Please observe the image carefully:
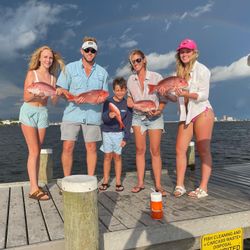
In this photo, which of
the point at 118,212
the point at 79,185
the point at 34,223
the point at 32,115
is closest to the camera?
the point at 79,185

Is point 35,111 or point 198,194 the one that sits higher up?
point 35,111

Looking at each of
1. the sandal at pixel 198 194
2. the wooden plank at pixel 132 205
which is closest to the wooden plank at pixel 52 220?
the wooden plank at pixel 132 205

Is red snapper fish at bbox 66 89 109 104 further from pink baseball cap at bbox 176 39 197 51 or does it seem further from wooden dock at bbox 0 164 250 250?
wooden dock at bbox 0 164 250 250

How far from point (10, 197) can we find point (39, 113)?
188 cm

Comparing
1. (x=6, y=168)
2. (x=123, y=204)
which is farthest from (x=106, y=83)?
(x=6, y=168)

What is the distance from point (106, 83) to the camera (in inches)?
250

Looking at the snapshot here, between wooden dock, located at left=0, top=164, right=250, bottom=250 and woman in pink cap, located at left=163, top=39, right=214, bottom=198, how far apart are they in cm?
73

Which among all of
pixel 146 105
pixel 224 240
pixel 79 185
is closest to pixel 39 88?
pixel 146 105

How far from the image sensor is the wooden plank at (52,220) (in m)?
4.34

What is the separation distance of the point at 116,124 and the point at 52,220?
2536 mm

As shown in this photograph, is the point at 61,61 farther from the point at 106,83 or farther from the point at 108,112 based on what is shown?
the point at 108,112

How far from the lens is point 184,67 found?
5.92 meters

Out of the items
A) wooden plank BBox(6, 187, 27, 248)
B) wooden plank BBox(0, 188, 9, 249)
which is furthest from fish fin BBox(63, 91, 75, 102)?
wooden plank BBox(0, 188, 9, 249)

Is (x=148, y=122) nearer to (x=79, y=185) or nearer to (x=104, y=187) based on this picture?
(x=104, y=187)
